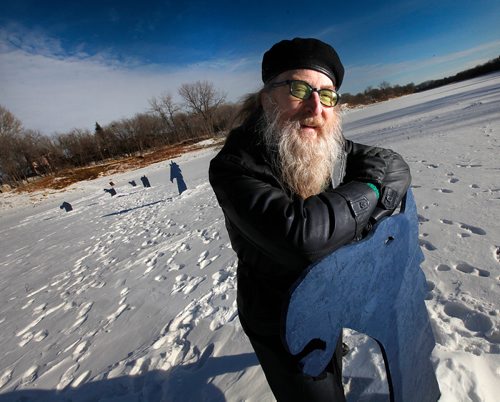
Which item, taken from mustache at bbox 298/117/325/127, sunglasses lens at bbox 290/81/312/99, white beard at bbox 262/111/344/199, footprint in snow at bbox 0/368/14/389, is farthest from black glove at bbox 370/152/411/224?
footprint in snow at bbox 0/368/14/389

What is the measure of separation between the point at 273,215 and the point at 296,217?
7 cm

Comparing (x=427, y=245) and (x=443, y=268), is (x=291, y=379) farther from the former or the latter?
(x=427, y=245)

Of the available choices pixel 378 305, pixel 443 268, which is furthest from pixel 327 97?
pixel 443 268

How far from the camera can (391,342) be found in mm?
970

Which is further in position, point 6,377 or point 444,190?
point 444,190

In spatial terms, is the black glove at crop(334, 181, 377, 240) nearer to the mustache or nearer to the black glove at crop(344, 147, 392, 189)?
the black glove at crop(344, 147, 392, 189)

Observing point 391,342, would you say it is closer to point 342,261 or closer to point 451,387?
point 342,261

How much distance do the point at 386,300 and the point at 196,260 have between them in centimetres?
382

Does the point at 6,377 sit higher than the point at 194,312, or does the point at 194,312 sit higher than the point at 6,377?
the point at 194,312

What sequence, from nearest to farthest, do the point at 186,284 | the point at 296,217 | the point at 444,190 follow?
the point at 296,217
the point at 186,284
the point at 444,190

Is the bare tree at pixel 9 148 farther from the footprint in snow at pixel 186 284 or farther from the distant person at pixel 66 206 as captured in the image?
the footprint in snow at pixel 186 284

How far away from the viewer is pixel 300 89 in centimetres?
125

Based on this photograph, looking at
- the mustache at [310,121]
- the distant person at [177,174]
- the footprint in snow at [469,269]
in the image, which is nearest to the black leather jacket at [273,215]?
the mustache at [310,121]

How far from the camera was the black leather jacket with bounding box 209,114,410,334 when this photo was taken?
83cm
